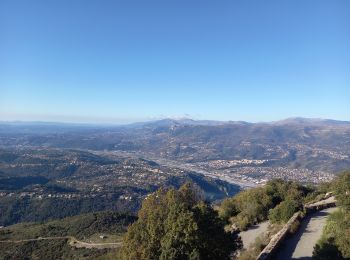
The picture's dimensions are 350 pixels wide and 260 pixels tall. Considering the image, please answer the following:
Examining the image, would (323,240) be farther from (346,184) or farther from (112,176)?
(112,176)

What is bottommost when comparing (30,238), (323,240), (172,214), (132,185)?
(132,185)

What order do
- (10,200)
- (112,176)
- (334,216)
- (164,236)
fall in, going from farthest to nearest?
(112,176) < (10,200) < (334,216) < (164,236)

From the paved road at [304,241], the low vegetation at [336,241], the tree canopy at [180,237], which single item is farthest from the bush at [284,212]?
the tree canopy at [180,237]

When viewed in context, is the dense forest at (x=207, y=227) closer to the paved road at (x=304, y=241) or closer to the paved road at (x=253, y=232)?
the paved road at (x=253, y=232)

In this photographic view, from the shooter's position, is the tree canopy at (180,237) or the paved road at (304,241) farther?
the paved road at (304,241)

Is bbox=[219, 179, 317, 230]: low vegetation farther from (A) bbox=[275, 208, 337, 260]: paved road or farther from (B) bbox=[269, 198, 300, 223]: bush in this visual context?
(A) bbox=[275, 208, 337, 260]: paved road

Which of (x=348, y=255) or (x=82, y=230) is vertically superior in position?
(x=348, y=255)

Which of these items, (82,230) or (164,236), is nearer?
(164,236)

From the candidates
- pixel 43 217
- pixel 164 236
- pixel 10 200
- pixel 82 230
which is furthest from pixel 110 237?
pixel 10 200
